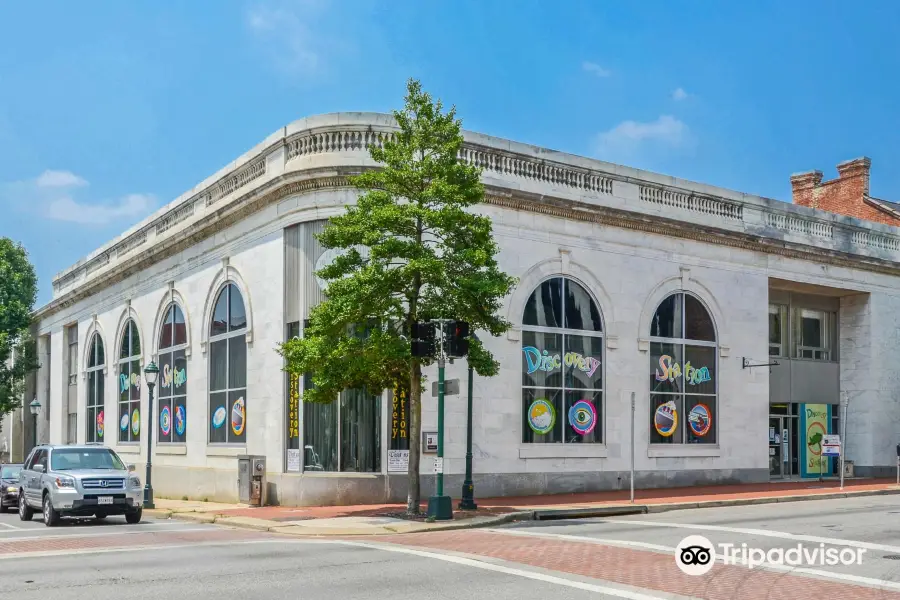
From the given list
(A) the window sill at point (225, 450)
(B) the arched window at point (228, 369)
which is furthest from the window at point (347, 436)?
(B) the arched window at point (228, 369)

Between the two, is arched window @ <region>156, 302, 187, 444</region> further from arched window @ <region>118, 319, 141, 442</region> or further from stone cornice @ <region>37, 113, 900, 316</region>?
stone cornice @ <region>37, 113, 900, 316</region>

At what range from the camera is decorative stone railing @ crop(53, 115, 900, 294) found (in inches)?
1022

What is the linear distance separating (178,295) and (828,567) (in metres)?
25.3

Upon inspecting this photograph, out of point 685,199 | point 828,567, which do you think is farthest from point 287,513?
point 685,199

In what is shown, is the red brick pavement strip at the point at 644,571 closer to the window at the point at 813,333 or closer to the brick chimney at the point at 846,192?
the window at the point at 813,333

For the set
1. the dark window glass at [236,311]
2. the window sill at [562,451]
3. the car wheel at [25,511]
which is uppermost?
the dark window glass at [236,311]

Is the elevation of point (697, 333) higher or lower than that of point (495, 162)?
lower

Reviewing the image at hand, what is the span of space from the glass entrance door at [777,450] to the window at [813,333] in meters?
2.73

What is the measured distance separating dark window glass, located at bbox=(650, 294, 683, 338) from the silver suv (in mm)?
16035

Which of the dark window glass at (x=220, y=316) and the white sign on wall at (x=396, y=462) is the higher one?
the dark window glass at (x=220, y=316)

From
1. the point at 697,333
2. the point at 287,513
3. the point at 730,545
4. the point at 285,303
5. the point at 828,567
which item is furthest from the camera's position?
the point at 697,333

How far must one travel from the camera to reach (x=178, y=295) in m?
33.8

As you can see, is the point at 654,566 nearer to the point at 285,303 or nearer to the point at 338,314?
the point at 338,314

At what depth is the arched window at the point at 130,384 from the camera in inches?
1447
